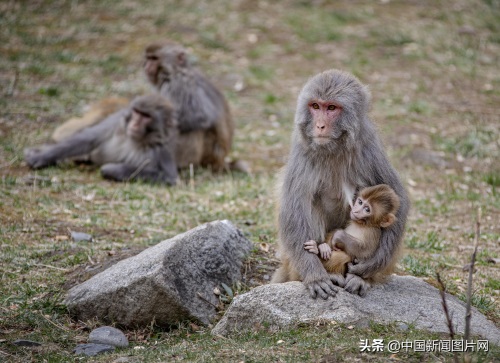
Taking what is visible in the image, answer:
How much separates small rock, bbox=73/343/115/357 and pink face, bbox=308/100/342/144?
213 cm

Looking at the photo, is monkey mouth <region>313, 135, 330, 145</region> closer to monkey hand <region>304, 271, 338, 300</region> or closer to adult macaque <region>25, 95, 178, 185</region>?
monkey hand <region>304, 271, 338, 300</region>

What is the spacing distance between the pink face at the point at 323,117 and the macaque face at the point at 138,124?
5315mm

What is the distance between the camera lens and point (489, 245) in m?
7.83

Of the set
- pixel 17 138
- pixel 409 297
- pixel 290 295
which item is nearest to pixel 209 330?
pixel 290 295

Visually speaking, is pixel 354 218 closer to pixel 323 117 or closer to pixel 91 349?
pixel 323 117

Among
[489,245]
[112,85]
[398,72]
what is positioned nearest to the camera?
[489,245]

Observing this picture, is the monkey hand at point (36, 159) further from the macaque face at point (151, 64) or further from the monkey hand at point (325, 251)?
the monkey hand at point (325, 251)

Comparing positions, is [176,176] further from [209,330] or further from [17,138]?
[209,330]

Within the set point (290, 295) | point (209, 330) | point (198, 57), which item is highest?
point (198, 57)

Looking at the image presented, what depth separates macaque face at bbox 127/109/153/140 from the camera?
10383 mm

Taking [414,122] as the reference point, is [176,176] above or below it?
below

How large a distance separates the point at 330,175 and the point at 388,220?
551 mm

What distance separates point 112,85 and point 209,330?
9255 millimetres

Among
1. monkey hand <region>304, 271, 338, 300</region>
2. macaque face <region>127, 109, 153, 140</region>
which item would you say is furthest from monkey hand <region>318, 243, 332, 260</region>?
macaque face <region>127, 109, 153, 140</region>
